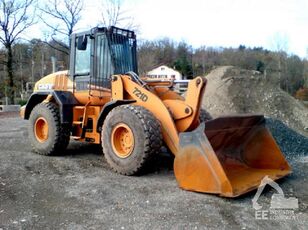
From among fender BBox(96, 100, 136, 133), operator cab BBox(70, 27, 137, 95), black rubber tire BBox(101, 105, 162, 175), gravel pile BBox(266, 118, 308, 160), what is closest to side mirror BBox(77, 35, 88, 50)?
operator cab BBox(70, 27, 137, 95)

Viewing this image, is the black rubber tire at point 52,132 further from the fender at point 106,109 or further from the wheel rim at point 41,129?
the fender at point 106,109

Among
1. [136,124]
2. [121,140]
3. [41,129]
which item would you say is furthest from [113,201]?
[41,129]

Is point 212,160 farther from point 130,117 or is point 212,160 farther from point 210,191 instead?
point 130,117

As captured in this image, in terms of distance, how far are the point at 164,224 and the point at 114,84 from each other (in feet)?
10.0

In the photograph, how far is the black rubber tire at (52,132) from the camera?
7.09 meters

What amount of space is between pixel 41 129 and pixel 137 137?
9.80ft

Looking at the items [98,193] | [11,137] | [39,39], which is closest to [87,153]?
[98,193]

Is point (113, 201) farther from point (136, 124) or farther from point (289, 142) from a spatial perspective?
point (289, 142)

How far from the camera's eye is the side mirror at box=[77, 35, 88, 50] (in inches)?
267

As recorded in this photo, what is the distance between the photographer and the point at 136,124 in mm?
5457

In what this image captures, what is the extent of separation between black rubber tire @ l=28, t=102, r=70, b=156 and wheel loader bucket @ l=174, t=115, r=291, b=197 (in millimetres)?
2954

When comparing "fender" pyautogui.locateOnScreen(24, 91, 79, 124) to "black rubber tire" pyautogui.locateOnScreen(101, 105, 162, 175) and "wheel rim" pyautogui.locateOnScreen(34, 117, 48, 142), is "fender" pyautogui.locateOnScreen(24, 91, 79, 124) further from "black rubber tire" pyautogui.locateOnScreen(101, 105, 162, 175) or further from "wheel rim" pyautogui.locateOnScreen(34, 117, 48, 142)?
"black rubber tire" pyautogui.locateOnScreen(101, 105, 162, 175)

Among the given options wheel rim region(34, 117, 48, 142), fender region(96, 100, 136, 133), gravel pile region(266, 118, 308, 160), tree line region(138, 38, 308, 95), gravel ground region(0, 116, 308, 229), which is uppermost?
tree line region(138, 38, 308, 95)

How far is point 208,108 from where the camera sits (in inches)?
466
